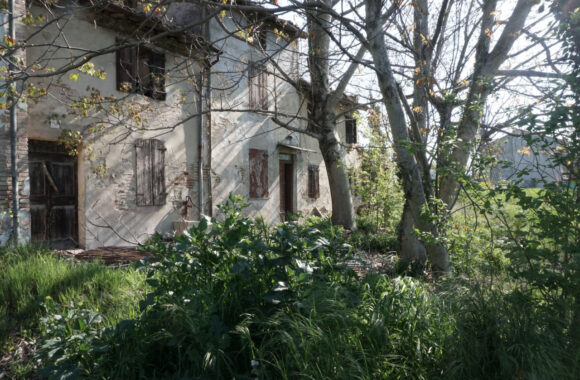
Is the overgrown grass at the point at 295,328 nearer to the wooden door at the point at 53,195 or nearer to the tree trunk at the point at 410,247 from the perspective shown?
the tree trunk at the point at 410,247

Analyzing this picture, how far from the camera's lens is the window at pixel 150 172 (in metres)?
8.66

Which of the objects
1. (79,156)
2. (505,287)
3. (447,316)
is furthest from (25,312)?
(79,156)

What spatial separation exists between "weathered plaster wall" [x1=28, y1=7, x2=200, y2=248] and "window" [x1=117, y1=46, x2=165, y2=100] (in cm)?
15

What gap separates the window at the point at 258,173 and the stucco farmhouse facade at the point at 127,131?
3 cm

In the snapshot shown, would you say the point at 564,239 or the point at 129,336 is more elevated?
the point at 564,239

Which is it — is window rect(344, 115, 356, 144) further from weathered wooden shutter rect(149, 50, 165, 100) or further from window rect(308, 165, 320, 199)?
weathered wooden shutter rect(149, 50, 165, 100)

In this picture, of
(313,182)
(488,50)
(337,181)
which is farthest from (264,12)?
(313,182)

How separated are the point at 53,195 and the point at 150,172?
6.66 ft

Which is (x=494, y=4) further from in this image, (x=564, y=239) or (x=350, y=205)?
(x=350, y=205)

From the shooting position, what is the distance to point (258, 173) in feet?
39.4

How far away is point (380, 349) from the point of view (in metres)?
2.21

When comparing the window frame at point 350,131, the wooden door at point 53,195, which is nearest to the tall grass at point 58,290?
the wooden door at point 53,195

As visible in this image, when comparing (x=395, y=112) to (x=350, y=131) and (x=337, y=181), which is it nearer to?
(x=337, y=181)

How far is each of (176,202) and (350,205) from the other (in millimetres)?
4348
